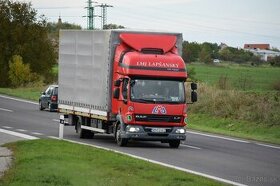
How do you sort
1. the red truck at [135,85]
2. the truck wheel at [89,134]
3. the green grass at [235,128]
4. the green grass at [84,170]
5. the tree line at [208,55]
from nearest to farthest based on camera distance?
the green grass at [84,170], the red truck at [135,85], the truck wheel at [89,134], the green grass at [235,128], the tree line at [208,55]

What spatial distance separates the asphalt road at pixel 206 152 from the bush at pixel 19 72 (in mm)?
34007

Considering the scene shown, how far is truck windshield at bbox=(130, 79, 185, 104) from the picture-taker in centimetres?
2500

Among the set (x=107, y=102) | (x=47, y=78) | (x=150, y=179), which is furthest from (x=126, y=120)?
(x=47, y=78)

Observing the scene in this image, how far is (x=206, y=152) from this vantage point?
24500 millimetres

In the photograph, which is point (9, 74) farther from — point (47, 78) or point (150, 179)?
point (150, 179)

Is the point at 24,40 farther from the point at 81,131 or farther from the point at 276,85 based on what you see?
the point at 81,131

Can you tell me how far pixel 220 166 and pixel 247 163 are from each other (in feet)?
5.06

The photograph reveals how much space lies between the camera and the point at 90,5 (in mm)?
77562

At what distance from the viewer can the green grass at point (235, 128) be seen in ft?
112

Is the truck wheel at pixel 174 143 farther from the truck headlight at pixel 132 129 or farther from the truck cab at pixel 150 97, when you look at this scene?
the truck headlight at pixel 132 129

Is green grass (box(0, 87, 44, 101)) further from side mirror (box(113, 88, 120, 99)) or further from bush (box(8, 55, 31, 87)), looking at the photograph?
side mirror (box(113, 88, 120, 99))

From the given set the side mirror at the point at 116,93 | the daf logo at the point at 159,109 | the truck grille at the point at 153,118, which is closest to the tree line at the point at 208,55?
the side mirror at the point at 116,93

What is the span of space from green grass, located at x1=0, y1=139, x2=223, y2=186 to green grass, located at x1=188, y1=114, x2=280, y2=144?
12966mm

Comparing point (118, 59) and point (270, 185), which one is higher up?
point (118, 59)
